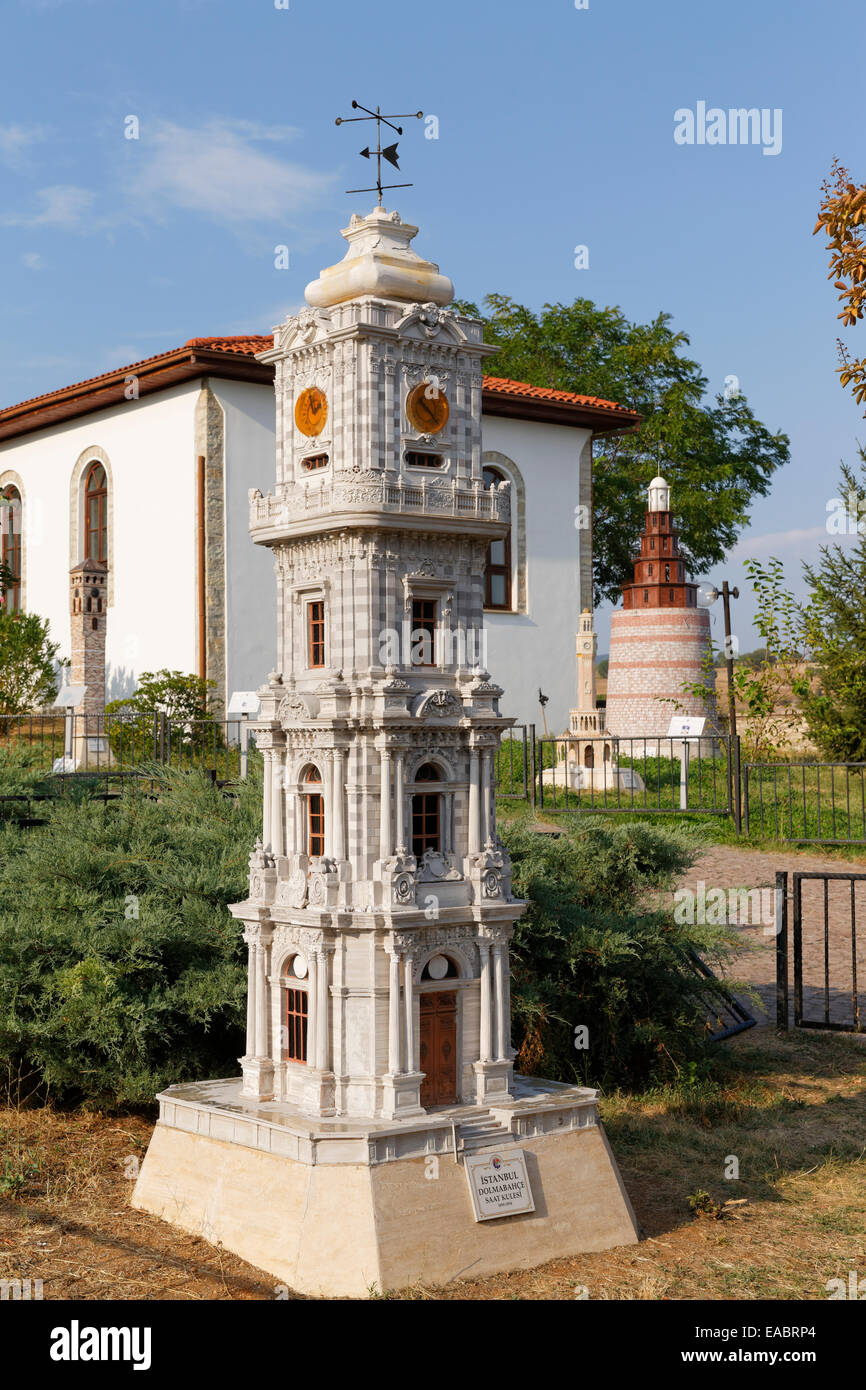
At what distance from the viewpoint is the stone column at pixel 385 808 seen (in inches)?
317

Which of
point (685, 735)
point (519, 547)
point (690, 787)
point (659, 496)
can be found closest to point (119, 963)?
point (685, 735)

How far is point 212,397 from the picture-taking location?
2577cm

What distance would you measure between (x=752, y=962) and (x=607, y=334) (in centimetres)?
3452

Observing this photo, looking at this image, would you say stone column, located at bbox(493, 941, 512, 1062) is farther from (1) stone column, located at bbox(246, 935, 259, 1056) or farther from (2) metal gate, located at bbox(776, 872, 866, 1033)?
(2) metal gate, located at bbox(776, 872, 866, 1033)

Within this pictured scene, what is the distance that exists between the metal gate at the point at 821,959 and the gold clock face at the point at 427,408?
5.95 m

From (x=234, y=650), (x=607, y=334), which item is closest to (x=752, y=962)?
(x=234, y=650)

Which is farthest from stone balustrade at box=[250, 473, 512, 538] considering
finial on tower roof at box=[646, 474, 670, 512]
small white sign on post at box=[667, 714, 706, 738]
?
finial on tower roof at box=[646, 474, 670, 512]

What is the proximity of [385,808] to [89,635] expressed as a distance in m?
19.2

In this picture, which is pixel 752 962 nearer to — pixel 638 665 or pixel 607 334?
pixel 638 665

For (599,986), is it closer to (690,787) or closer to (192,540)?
(690,787)

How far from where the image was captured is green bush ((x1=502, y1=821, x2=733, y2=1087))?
36.0ft

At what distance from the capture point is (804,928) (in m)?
17.1

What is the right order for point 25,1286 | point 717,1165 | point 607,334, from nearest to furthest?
point 25,1286
point 717,1165
point 607,334

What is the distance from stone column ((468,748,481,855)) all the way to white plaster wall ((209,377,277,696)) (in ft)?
58.6
